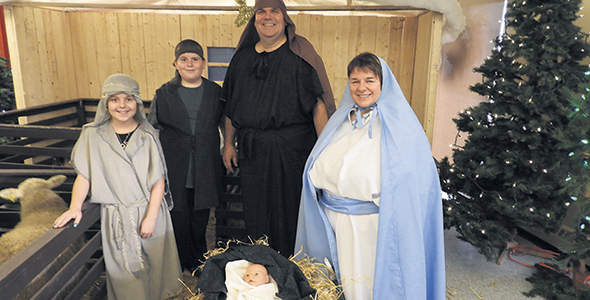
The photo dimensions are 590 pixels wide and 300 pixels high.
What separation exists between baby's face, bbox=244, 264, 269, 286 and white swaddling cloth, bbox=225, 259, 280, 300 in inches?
1.0

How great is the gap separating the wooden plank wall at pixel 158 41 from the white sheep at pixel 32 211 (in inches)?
123

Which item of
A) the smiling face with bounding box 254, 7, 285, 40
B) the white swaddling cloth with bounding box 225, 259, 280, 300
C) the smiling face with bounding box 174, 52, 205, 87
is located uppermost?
the smiling face with bounding box 254, 7, 285, 40

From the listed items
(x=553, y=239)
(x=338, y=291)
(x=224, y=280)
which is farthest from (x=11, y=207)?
(x=553, y=239)

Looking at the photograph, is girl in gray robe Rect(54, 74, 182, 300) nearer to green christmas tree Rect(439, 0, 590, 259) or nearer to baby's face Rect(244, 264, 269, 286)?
baby's face Rect(244, 264, 269, 286)

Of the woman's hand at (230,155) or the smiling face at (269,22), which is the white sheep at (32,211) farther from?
the smiling face at (269,22)

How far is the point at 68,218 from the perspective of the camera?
6.20 ft

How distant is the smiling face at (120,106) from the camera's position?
7.04 ft

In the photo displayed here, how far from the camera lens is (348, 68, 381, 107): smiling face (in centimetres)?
189

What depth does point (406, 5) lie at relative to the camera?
3.78 meters

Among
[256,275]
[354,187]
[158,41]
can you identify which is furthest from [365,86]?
[158,41]

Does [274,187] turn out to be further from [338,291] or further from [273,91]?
[338,291]

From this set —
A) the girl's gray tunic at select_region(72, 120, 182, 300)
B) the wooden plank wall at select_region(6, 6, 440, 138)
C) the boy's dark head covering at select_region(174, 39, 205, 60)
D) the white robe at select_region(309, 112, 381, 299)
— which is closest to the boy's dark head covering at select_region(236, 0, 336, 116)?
the boy's dark head covering at select_region(174, 39, 205, 60)

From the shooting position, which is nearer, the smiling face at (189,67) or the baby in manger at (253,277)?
the baby in manger at (253,277)

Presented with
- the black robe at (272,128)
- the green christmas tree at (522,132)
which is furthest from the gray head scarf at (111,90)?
the green christmas tree at (522,132)
